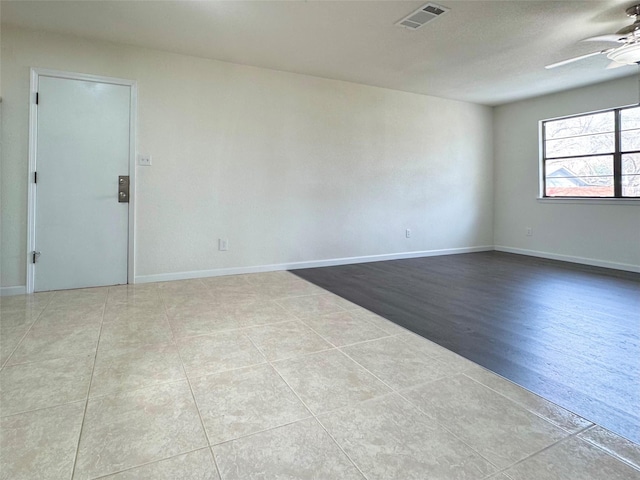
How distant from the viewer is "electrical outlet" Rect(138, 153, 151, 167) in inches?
150

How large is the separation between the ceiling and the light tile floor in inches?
102

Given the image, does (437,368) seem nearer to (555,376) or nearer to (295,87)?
(555,376)

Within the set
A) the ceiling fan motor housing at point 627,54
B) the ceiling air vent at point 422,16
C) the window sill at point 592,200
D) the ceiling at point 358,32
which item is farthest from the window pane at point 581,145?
the ceiling air vent at point 422,16

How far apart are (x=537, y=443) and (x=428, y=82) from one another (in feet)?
15.5

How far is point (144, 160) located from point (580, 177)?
606 cm

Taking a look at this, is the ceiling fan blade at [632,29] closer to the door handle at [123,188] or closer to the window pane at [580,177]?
the window pane at [580,177]

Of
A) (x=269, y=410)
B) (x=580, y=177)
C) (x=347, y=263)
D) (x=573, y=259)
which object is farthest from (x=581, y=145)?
(x=269, y=410)

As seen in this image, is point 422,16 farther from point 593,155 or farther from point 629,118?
point 593,155

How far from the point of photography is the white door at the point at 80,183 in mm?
3457

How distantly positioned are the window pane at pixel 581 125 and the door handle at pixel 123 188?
619 cm

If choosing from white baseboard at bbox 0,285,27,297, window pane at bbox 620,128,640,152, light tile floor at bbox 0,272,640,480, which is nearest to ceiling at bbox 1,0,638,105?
window pane at bbox 620,128,640,152

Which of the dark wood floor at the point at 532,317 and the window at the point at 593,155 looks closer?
the dark wood floor at the point at 532,317

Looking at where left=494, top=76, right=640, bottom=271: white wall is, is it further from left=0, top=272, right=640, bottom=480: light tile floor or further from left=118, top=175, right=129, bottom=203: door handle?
left=118, top=175, right=129, bottom=203: door handle

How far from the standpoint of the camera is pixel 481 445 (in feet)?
4.38
